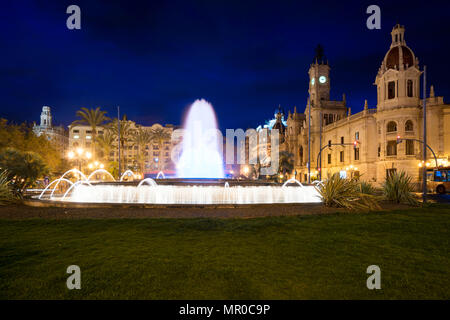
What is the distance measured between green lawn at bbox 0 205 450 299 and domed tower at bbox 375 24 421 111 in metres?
43.0

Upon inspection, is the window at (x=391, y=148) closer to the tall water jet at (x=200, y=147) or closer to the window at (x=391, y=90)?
the window at (x=391, y=90)

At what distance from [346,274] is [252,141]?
149123 mm

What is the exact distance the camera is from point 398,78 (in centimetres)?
4391

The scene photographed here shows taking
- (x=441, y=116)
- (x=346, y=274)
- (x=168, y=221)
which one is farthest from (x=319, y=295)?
(x=441, y=116)

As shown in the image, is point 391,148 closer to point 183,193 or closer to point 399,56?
point 399,56

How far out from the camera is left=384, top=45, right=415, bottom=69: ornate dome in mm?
45000

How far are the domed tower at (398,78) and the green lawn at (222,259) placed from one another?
43.0m

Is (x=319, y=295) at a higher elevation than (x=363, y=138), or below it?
below

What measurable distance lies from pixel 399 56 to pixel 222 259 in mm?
52618

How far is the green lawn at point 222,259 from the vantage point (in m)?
3.73

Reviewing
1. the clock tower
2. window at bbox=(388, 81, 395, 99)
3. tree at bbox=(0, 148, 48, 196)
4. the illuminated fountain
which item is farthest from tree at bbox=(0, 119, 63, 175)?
the clock tower

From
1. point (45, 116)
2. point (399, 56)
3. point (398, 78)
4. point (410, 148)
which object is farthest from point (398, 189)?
point (45, 116)

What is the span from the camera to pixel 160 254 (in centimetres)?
531
